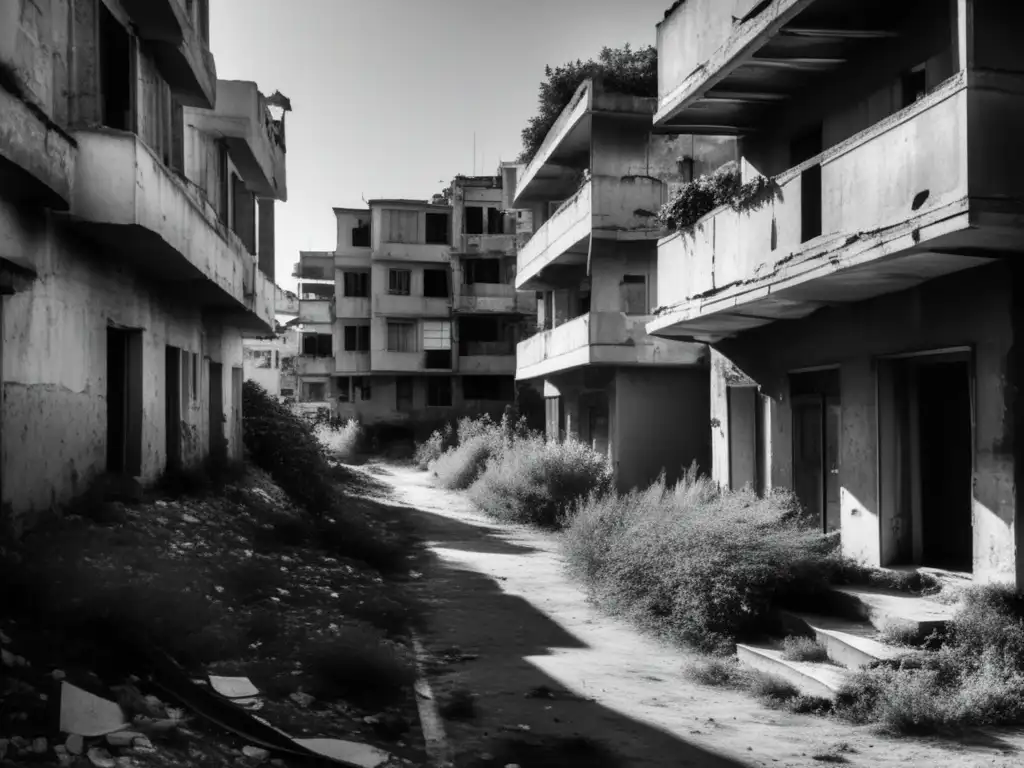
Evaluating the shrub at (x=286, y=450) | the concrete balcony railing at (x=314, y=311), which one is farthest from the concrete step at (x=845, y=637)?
the concrete balcony railing at (x=314, y=311)

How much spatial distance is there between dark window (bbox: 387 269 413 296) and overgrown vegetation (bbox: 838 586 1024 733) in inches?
1508

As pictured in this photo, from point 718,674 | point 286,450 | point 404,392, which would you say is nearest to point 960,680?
point 718,674

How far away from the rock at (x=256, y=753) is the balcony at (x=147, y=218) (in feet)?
19.6

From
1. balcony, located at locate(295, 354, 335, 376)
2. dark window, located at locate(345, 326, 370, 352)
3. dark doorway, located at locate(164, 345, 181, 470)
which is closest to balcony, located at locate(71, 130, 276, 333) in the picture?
dark doorway, located at locate(164, 345, 181, 470)

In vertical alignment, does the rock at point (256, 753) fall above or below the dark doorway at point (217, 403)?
below

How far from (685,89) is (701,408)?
32.1 ft

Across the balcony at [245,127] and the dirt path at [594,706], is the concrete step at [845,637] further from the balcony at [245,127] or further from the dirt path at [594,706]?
the balcony at [245,127]

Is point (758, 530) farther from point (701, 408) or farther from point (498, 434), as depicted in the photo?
point (498, 434)

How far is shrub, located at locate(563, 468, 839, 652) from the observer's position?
30.6 ft

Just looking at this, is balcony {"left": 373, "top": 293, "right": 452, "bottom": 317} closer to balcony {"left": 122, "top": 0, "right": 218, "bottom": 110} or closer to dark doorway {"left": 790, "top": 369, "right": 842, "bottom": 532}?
balcony {"left": 122, "top": 0, "right": 218, "bottom": 110}

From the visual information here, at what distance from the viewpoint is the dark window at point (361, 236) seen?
1848 inches

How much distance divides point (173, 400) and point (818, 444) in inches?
380

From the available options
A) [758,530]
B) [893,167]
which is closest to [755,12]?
[893,167]

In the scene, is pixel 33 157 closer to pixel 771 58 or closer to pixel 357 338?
pixel 771 58
